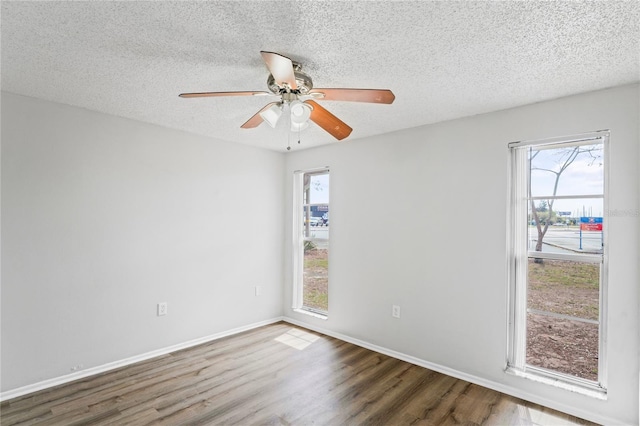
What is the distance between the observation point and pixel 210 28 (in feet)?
5.36

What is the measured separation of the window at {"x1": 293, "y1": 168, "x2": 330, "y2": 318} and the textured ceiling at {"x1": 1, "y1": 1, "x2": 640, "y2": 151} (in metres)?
1.72

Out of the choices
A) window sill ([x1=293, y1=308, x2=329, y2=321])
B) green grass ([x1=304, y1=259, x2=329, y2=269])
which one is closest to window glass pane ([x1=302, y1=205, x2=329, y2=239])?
green grass ([x1=304, y1=259, x2=329, y2=269])

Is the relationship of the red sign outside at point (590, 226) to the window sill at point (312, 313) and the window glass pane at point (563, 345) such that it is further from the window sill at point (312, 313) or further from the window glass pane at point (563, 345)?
the window sill at point (312, 313)

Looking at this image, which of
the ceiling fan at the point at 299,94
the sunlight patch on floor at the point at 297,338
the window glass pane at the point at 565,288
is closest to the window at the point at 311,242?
the sunlight patch on floor at the point at 297,338

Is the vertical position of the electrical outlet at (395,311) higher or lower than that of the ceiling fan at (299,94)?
lower

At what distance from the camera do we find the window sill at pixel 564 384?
2.27 meters

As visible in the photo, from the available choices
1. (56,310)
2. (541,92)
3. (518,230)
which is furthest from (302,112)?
(56,310)

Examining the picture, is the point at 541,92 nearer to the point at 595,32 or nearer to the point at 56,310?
the point at 595,32

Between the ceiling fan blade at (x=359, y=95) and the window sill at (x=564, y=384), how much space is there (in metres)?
2.43

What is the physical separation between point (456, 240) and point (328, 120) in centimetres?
170

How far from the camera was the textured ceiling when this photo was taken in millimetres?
1489

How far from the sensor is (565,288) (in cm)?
249

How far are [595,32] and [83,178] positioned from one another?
148 inches

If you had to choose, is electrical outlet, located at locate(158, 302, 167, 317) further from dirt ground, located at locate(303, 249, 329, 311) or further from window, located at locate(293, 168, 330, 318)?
dirt ground, located at locate(303, 249, 329, 311)
